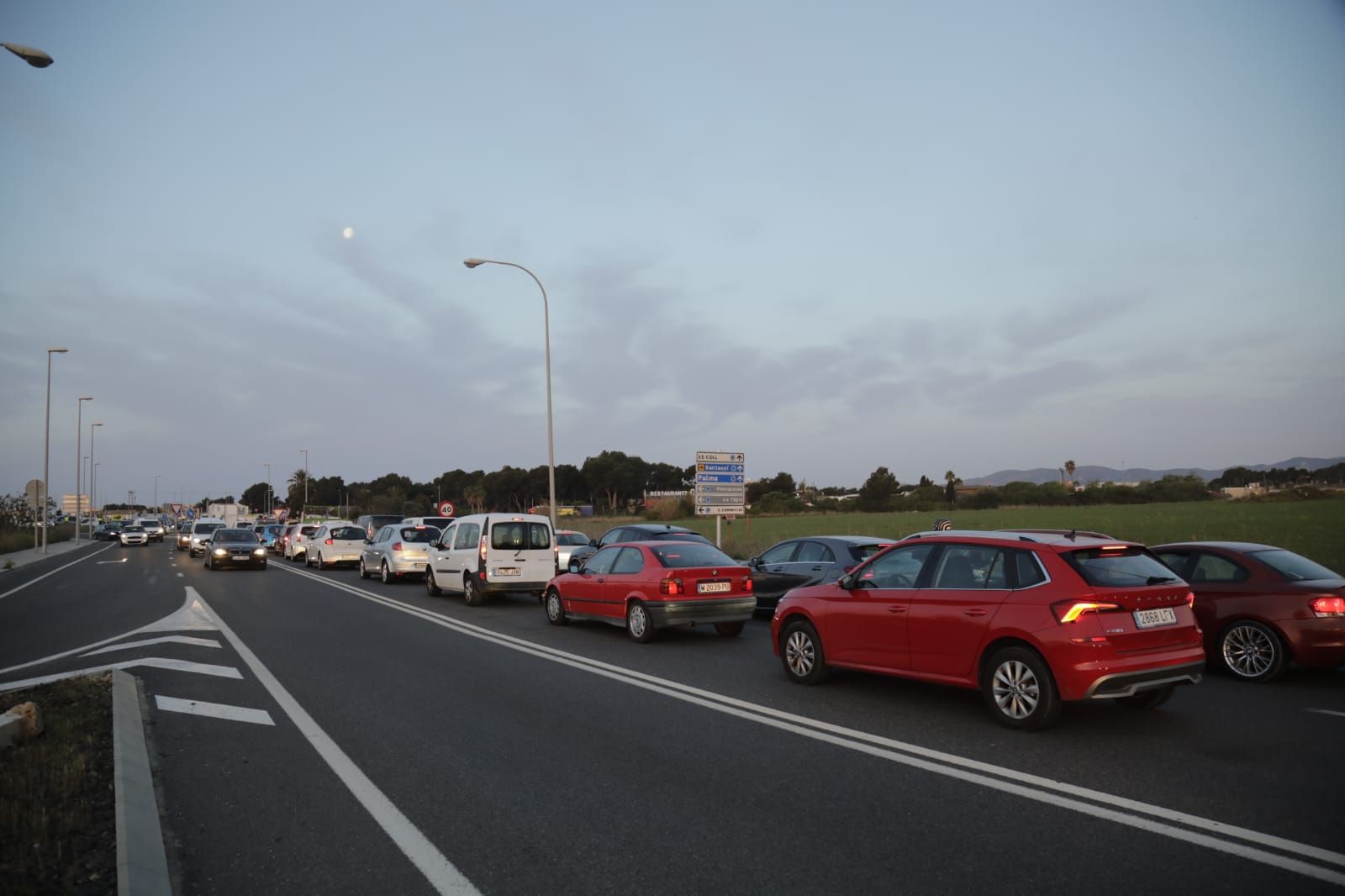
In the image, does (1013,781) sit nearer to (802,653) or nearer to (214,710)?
(802,653)

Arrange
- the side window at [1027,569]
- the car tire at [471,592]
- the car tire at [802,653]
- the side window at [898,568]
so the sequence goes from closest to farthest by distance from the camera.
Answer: the side window at [1027,569], the side window at [898,568], the car tire at [802,653], the car tire at [471,592]

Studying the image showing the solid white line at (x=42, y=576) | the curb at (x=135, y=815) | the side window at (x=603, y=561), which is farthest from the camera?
the solid white line at (x=42, y=576)

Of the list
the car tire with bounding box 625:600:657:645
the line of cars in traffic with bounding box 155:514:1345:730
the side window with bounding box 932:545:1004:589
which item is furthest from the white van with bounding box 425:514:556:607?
the side window with bounding box 932:545:1004:589

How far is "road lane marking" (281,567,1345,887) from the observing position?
448cm

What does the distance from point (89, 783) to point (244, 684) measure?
3.87 m

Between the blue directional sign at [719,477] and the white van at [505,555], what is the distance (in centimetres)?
802

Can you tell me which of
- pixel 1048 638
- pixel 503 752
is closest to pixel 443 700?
pixel 503 752

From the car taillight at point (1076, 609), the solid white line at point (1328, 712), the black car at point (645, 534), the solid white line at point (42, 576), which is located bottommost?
the solid white line at point (1328, 712)

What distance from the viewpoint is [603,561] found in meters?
14.1

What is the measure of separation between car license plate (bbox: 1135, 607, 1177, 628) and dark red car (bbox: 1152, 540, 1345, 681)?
2.91 meters

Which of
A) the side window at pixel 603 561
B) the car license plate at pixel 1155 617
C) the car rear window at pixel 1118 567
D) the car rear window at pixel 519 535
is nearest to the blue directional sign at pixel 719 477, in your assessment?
the car rear window at pixel 519 535

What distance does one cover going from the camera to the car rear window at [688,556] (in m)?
12.7

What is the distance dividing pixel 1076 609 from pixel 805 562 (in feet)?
28.1

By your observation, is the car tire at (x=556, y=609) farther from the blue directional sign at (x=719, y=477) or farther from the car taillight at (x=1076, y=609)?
the blue directional sign at (x=719, y=477)
